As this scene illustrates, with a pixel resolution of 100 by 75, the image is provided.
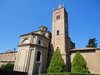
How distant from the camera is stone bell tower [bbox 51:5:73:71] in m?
27.7

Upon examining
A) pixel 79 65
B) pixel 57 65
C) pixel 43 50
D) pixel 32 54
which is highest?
pixel 43 50

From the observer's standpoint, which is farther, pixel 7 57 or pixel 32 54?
pixel 7 57

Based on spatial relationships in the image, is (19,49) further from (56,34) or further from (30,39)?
(56,34)

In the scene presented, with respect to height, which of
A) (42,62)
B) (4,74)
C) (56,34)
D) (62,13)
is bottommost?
(4,74)

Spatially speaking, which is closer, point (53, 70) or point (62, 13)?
point (53, 70)

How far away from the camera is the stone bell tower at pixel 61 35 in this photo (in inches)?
1089

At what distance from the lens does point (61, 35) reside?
29594mm

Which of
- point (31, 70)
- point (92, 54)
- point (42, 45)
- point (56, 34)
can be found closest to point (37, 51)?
point (42, 45)

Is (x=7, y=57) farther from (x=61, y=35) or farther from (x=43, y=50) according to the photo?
(x=61, y=35)

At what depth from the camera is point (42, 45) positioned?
29234 mm

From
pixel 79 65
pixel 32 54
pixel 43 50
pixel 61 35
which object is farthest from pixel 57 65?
pixel 61 35

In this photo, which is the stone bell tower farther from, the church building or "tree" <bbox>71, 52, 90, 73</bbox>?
"tree" <bbox>71, 52, 90, 73</bbox>

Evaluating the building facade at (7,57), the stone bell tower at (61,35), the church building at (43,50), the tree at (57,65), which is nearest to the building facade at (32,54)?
the church building at (43,50)

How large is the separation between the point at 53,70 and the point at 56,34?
10.2 meters
